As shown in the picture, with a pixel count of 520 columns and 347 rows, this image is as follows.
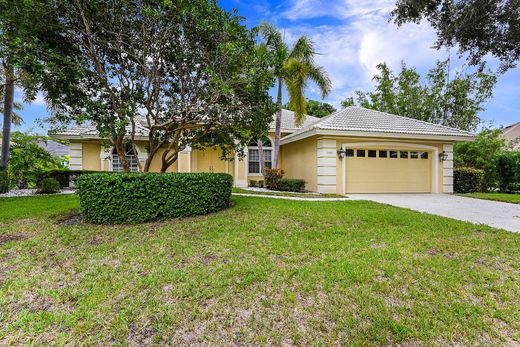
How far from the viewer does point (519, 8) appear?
7195mm

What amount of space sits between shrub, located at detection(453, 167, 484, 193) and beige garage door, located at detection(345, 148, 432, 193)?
193 centimetres

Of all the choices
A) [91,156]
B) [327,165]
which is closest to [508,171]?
[327,165]

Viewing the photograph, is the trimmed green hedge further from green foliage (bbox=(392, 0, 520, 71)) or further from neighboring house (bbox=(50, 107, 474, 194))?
green foliage (bbox=(392, 0, 520, 71))

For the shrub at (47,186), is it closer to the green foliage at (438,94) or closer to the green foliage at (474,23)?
the green foliage at (474,23)

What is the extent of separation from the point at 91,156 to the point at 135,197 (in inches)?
441

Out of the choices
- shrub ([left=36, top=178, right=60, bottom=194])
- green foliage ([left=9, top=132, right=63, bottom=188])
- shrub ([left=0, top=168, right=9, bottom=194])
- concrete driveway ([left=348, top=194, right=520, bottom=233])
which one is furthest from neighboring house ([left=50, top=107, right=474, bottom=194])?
concrete driveway ([left=348, top=194, right=520, bottom=233])

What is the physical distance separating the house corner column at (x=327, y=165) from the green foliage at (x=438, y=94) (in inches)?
678

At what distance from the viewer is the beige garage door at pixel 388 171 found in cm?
1308

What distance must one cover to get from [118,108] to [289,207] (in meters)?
5.46

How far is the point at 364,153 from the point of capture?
1320 centimetres

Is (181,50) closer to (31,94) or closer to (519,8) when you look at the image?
(31,94)

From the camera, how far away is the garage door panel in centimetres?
1309

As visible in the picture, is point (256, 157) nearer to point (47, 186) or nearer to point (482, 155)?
point (47, 186)

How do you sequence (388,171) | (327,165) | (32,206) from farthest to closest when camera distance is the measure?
(388,171) → (327,165) → (32,206)
